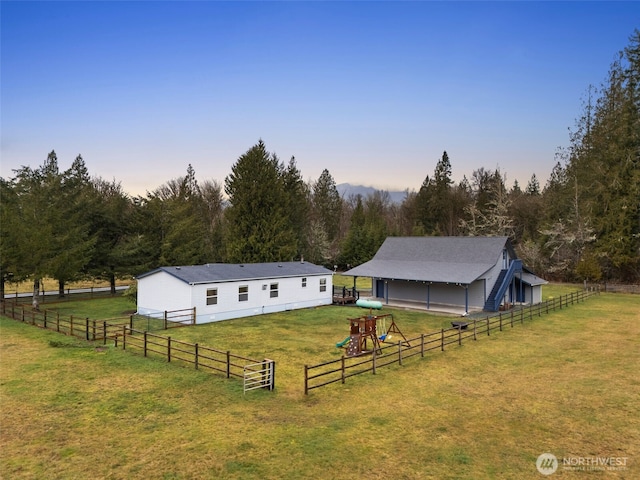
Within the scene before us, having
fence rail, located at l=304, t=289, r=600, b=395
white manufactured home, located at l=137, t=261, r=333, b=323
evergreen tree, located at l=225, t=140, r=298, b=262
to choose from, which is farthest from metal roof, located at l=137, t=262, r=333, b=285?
evergreen tree, located at l=225, t=140, r=298, b=262

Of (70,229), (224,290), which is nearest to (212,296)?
(224,290)

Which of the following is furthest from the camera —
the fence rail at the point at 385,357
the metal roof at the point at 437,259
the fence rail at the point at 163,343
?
the metal roof at the point at 437,259

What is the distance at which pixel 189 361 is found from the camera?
51.3 ft

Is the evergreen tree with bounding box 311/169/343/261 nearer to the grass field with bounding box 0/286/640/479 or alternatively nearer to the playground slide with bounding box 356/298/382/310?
the playground slide with bounding box 356/298/382/310

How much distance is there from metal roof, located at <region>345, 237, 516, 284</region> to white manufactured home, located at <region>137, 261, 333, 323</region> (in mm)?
5970

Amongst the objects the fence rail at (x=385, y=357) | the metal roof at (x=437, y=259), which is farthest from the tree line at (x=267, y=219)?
the fence rail at (x=385, y=357)

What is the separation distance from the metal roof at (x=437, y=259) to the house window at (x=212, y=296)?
12309mm

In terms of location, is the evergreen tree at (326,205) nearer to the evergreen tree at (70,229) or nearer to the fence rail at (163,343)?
the evergreen tree at (70,229)

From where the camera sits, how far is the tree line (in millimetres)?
31703

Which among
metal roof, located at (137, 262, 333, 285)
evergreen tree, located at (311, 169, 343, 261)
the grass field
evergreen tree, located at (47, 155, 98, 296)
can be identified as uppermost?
evergreen tree, located at (311, 169, 343, 261)

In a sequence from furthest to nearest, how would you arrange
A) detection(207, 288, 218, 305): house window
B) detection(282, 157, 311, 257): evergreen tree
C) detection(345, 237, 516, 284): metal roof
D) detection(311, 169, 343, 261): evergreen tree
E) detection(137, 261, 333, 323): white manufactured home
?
detection(311, 169, 343, 261): evergreen tree, detection(282, 157, 311, 257): evergreen tree, detection(345, 237, 516, 284): metal roof, detection(207, 288, 218, 305): house window, detection(137, 261, 333, 323): white manufactured home

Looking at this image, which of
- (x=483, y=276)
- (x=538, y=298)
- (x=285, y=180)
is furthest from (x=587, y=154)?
(x=285, y=180)

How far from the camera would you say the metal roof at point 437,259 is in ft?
101

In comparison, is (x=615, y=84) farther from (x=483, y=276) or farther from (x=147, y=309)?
(x=147, y=309)
